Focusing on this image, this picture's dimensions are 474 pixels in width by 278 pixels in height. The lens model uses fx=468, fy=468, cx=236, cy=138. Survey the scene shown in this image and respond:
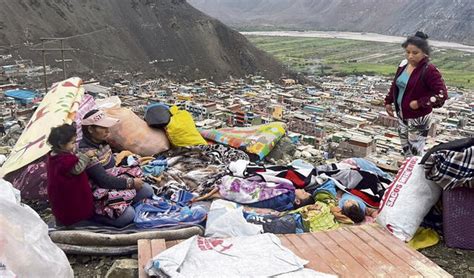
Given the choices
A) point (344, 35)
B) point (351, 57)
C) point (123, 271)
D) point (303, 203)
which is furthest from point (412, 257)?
point (344, 35)

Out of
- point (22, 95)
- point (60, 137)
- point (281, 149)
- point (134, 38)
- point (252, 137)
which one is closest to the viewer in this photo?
point (60, 137)

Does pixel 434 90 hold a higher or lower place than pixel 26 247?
higher

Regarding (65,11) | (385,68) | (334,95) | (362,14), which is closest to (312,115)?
(334,95)

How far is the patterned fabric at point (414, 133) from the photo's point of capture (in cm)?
339

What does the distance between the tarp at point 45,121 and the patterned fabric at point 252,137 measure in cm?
134

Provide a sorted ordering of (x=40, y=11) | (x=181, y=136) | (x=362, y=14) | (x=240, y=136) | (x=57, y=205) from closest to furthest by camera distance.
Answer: (x=57, y=205) < (x=181, y=136) < (x=240, y=136) < (x=40, y=11) < (x=362, y=14)

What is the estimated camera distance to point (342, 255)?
2.26 meters

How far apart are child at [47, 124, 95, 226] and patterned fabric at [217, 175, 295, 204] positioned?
0.92 meters

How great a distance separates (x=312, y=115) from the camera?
31000mm

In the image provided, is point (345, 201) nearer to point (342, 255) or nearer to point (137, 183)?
point (342, 255)

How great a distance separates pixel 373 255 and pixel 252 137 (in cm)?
239

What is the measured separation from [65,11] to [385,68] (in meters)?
36.2

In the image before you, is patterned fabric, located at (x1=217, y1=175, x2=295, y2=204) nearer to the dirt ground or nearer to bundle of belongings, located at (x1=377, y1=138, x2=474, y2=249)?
bundle of belongings, located at (x1=377, y1=138, x2=474, y2=249)

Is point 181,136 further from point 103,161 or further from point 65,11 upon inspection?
point 65,11
